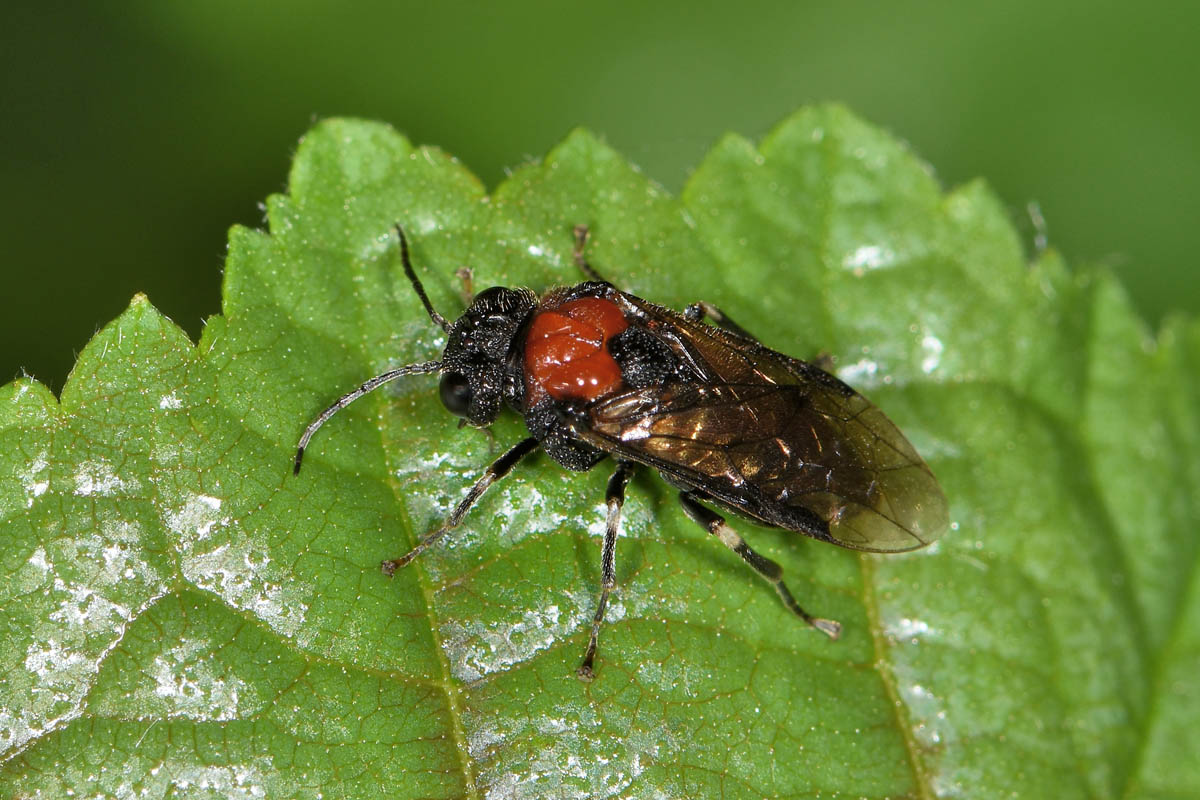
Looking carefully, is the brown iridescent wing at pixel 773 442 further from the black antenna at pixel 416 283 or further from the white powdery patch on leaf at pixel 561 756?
the white powdery patch on leaf at pixel 561 756

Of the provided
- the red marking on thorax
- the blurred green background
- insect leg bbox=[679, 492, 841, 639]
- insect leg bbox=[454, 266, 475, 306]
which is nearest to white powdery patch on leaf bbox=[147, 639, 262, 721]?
the red marking on thorax

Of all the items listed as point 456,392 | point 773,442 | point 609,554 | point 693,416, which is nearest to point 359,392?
point 456,392

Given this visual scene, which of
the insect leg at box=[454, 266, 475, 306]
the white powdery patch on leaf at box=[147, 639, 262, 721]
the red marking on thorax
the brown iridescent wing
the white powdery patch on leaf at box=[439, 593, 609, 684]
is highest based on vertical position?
the insect leg at box=[454, 266, 475, 306]

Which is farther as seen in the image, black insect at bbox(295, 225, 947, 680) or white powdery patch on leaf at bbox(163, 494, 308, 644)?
black insect at bbox(295, 225, 947, 680)

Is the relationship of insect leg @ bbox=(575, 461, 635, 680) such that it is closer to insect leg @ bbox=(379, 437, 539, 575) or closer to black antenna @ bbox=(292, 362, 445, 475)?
insect leg @ bbox=(379, 437, 539, 575)

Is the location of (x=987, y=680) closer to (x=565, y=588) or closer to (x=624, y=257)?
(x=565, y=588)

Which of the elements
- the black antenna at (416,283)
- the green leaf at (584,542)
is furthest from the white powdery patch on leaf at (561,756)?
the black antenna at (416,283)
